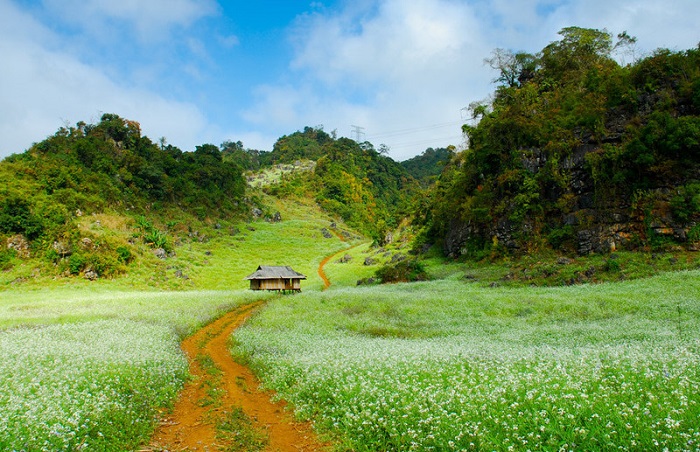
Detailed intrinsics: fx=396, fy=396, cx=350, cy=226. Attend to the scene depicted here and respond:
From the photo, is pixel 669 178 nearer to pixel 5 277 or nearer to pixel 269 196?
pixel 5 277

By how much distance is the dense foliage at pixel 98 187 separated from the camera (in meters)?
53.5

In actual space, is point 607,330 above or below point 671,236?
below

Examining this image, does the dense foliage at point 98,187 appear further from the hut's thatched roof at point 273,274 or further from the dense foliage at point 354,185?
the dense foliage at point 354,185

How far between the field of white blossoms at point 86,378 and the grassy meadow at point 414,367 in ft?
0.19

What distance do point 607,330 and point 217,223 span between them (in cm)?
8873

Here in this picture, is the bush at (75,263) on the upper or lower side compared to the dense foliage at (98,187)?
lower

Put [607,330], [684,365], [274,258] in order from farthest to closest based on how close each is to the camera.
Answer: [274,258], [607,330], [684,365]

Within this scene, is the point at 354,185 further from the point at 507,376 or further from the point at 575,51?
the point at 507,376

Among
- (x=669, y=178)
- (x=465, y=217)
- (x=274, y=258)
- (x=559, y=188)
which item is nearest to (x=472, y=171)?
(x=465, y=217)

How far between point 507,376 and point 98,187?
265ft

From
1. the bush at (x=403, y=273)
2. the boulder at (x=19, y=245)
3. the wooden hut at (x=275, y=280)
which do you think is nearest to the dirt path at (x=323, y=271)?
the wooden hut at (x=275, y=280)

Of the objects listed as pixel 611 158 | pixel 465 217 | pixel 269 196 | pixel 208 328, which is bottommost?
pixel 208 328

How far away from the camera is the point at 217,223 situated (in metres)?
95.4

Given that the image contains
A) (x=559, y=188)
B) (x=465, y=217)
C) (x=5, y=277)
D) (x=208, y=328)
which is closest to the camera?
(x=208, y=328)
